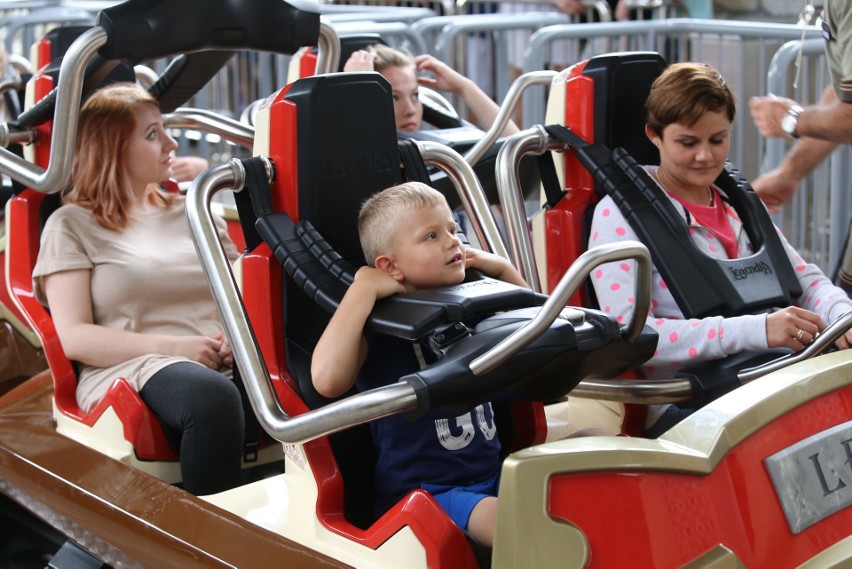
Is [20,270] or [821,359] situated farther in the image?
[20,270]

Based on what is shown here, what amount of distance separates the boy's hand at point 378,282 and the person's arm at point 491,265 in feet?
0.52

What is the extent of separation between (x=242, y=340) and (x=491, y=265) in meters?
0.39

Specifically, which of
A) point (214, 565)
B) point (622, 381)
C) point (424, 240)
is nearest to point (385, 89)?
point (424, 240)

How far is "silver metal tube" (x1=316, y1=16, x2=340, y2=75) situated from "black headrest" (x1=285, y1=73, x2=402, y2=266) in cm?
44

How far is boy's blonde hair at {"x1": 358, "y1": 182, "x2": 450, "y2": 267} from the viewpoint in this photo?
1740 mm

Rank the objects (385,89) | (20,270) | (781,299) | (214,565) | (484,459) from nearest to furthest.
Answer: (214,565) → (484,459) → (385,89) → (781,299) → (20,270)

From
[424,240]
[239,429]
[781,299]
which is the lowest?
[239,429]

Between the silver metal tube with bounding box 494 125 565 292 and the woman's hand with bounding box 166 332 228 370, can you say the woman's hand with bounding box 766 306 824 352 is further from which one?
the woman's hand with bounding box 166 332 228 370

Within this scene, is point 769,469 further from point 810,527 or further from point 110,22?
point 110,22

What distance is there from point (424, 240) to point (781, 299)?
79 centimetres

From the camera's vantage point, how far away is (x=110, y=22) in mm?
2066

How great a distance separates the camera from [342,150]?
1929 mm

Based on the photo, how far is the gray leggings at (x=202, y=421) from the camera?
2.16 metres

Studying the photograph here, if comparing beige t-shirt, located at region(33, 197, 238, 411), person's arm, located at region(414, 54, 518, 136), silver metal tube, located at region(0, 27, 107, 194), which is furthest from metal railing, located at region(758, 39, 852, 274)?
silver metal tube, located at region(0, 27, 107, 194)
